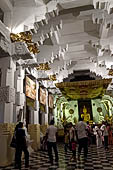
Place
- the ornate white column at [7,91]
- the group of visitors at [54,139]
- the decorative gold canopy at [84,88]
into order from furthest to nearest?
the decorative gold canopy at [84,88] → the ornate white column at [7,91] → the group of visitors at [54,139]

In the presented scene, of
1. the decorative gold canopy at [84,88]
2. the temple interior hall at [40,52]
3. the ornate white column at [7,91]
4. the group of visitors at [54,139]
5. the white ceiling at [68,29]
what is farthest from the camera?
the decorative gold canopy at [84,88]

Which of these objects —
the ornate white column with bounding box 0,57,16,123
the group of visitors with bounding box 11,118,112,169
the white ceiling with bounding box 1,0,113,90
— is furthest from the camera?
the white ceiling with bounding box 1,0,113,90

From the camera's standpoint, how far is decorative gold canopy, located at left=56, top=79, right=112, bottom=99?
48.5 ft

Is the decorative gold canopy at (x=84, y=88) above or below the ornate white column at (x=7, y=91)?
above

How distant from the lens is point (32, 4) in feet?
22.2

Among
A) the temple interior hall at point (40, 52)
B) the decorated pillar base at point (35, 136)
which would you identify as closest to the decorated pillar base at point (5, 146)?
the temple interior hall at point (40, 52)

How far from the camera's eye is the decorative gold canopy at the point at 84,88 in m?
14.8

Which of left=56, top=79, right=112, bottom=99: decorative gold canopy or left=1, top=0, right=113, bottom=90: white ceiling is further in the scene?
left=56, top=79, right=112, bottom=99: decorative gold canopy

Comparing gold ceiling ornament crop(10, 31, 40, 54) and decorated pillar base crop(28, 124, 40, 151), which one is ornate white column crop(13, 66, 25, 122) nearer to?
gold ceiling ornament crop(10, 31, 40, 54)

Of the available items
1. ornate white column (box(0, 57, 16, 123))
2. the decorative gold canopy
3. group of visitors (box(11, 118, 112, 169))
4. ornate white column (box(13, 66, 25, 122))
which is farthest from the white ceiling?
group of visitors (box(11, 118, 112, 169))

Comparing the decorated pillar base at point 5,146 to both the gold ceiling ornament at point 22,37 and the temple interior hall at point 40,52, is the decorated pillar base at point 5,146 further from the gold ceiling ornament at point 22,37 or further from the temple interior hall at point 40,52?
the gold ceiling ornament at point 22,37

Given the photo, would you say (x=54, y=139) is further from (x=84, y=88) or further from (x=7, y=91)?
(x=84, y=88)

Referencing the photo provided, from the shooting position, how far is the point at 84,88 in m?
16.2

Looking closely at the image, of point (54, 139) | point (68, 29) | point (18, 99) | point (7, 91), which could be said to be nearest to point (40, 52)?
point (68, 29)
